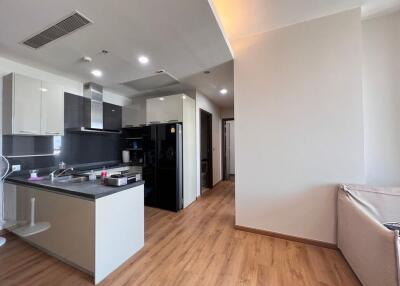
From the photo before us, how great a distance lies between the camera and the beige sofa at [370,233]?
4.13 feet

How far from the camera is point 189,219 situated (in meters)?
3.14

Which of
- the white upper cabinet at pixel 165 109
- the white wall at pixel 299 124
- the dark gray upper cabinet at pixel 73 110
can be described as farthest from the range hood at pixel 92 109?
the white wall at pixel 299 124

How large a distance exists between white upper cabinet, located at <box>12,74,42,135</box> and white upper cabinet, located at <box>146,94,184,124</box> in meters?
1.87

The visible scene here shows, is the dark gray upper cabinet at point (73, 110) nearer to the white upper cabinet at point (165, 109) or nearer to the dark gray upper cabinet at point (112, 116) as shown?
the dark gray upper cabinet at point (112, 116)

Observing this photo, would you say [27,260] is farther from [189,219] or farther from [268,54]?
[268,54]

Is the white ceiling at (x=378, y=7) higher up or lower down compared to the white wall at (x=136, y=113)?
higher up

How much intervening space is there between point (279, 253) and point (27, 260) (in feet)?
9.79

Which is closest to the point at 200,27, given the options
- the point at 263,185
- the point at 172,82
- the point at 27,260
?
the point at 172,82

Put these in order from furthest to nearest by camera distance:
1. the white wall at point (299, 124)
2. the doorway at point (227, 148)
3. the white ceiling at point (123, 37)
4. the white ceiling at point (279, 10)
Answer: the doorway at point (227, 148), the white wall at point (299, 124), the white ceiling at point (279, 10), the white ceiling at point (123, 37)

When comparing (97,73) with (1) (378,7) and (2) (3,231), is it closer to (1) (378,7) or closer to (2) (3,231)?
(2) (3,231)

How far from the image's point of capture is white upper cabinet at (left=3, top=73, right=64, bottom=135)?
243 centimetres

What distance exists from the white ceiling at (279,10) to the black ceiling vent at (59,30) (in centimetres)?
142

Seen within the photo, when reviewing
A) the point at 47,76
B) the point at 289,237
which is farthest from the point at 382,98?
the point at 47,76

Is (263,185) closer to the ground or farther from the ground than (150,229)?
farther from the ground
